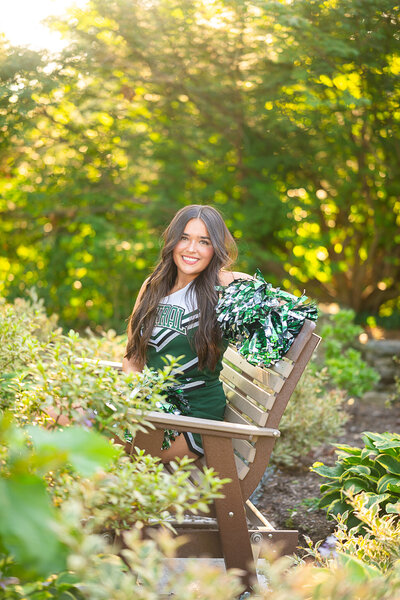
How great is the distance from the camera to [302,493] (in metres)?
3.53

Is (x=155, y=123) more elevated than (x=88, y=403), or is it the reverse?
(x=88, y=403)

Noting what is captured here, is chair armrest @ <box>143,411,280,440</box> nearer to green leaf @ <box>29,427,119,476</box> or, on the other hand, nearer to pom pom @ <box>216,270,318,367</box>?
pom pom @ <box>216,270,318,367</box>

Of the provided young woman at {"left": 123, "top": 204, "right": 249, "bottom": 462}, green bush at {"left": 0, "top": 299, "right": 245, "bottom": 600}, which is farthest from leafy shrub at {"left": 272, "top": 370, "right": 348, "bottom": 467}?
green bush at {"left": 0, "top": 299, "right": 245, "bottom": 600}

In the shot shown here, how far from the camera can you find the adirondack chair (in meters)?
2.23

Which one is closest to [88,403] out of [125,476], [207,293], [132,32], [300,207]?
[125,476]

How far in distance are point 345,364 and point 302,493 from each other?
1507mm

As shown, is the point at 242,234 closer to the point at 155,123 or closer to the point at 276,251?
the point at 276,251

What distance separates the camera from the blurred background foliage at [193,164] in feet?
18.2

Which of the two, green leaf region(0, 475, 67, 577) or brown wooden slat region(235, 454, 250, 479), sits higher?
green leaf region(0, 475, 67, 577)

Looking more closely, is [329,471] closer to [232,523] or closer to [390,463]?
[390,463]

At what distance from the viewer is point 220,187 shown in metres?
6.77

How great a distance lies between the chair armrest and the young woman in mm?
530

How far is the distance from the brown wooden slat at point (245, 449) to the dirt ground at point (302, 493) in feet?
2.34

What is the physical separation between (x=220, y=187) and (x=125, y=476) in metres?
5.40
